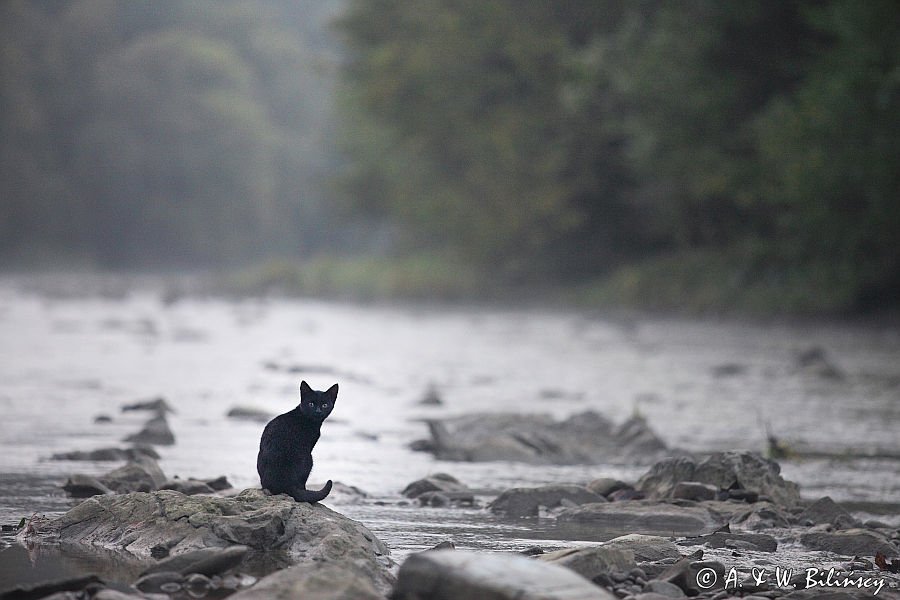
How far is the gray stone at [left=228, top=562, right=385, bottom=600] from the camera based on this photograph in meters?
4.70

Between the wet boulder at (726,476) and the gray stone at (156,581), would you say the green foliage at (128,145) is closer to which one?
the wet boulder at (726,476)

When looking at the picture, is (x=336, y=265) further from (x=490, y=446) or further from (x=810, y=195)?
(x=490, y=446)

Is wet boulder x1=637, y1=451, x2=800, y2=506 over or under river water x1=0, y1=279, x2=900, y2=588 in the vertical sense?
under

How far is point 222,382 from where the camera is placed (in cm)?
1509

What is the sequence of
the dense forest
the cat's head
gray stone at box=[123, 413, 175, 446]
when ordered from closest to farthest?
the cat's head < gray stone at box=[123, 413, 175, 446] < the dense forest

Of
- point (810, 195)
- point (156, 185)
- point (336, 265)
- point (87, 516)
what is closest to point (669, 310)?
point (810, 195)

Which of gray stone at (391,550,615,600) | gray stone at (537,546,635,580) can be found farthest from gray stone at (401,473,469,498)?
gray stone at (391,550,615,600)

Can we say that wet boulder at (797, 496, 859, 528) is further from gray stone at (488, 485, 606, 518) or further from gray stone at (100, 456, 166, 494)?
gray stone at (100, 456, 166, 494)

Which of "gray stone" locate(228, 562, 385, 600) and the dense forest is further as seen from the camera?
the dense forest

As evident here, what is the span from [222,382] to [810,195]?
15.0 m

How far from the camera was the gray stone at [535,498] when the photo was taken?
→ 750 centimetres

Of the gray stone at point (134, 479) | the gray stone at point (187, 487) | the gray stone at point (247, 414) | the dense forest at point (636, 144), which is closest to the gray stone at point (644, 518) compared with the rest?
the gray stone at point (187, 487)

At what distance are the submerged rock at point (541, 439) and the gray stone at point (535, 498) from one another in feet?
6.90

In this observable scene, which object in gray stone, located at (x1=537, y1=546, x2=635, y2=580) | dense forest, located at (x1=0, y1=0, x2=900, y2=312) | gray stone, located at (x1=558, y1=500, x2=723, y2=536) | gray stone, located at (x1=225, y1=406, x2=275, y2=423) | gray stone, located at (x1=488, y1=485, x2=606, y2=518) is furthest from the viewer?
dense forest, located at (x1=0, y1=0, x2=900, y2=312)
